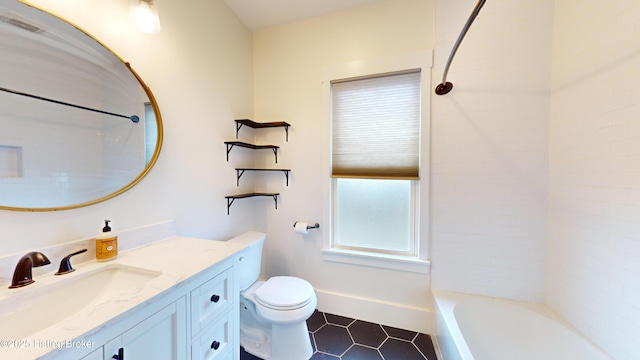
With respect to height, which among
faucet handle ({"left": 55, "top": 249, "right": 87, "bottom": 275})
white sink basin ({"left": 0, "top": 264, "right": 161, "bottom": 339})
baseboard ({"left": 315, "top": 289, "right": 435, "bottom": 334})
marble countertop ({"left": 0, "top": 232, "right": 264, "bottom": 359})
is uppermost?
faucet handle ({"left": 55, "top": 249, "right": 87, "bottom": 275})

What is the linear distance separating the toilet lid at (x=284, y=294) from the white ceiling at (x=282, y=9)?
86.6 inches

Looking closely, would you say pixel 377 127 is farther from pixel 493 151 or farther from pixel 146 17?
pixel 146 17

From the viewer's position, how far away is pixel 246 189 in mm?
2010

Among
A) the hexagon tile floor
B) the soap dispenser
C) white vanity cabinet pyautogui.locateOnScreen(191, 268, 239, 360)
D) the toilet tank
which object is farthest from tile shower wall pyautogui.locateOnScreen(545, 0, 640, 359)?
the soap dispenser

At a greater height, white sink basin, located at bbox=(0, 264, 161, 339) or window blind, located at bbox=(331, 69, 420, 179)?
window blind, located at bbox=(331, 69, 420, 179)

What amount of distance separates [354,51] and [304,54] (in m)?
0.45

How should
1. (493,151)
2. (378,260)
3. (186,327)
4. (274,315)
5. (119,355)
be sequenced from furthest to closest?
(378,260), (493,151), (274,315), (186,327), (119,355)

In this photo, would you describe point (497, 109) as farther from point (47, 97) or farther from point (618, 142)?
point (47, 97)

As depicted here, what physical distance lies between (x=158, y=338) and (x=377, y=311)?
1.56 m

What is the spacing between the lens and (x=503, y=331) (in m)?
1.41

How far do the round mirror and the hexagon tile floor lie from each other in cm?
142

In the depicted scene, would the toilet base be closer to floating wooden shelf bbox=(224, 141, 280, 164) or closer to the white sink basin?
the white sink basin

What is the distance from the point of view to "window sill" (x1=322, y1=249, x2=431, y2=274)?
1671 mm

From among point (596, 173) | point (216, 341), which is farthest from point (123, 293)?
point (596, 173)
